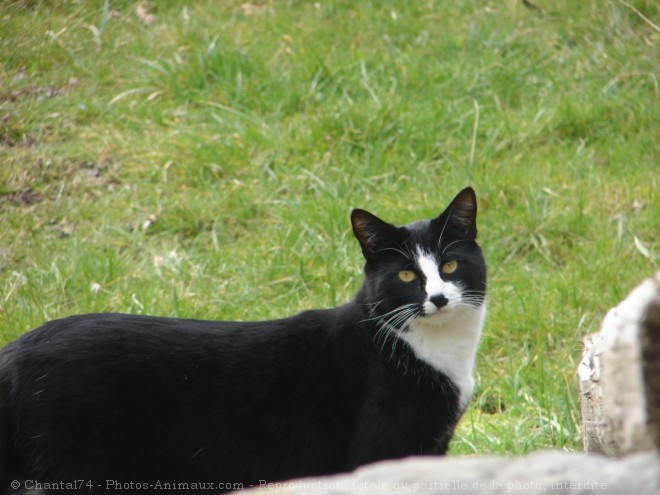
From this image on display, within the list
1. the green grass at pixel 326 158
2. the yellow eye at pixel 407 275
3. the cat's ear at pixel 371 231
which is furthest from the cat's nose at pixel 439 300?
the green grass at pixel 326 158

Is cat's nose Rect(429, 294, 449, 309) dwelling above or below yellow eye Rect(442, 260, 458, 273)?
above

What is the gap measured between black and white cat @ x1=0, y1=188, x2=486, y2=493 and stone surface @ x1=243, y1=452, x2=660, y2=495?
56.9 inches

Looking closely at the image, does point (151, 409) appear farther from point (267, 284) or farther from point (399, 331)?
point (267, 284)

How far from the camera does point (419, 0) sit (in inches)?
279

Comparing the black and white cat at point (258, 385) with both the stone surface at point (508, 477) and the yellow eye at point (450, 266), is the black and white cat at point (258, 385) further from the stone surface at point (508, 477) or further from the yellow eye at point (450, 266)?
the stone surface at point (508, 477)

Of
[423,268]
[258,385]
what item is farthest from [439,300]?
[258,385]

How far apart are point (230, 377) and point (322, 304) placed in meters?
1.57

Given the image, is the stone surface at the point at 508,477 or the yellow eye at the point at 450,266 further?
the yellow eye at the point at 450,266

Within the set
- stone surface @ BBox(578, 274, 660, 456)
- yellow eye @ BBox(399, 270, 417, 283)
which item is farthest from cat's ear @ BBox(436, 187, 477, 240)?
stone surface @ BBox(578, 274, 660, 456)

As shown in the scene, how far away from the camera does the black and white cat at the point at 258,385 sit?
2.84 meters

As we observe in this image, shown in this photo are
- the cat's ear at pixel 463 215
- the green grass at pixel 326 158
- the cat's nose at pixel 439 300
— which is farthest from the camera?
the green grass at pixel 326 158

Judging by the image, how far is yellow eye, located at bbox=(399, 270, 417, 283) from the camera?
10.7 ft

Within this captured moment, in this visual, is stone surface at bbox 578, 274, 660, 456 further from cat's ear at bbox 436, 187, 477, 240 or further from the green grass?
the green grass

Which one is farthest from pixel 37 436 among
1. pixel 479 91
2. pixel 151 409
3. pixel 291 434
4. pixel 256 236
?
pixel 479 91
